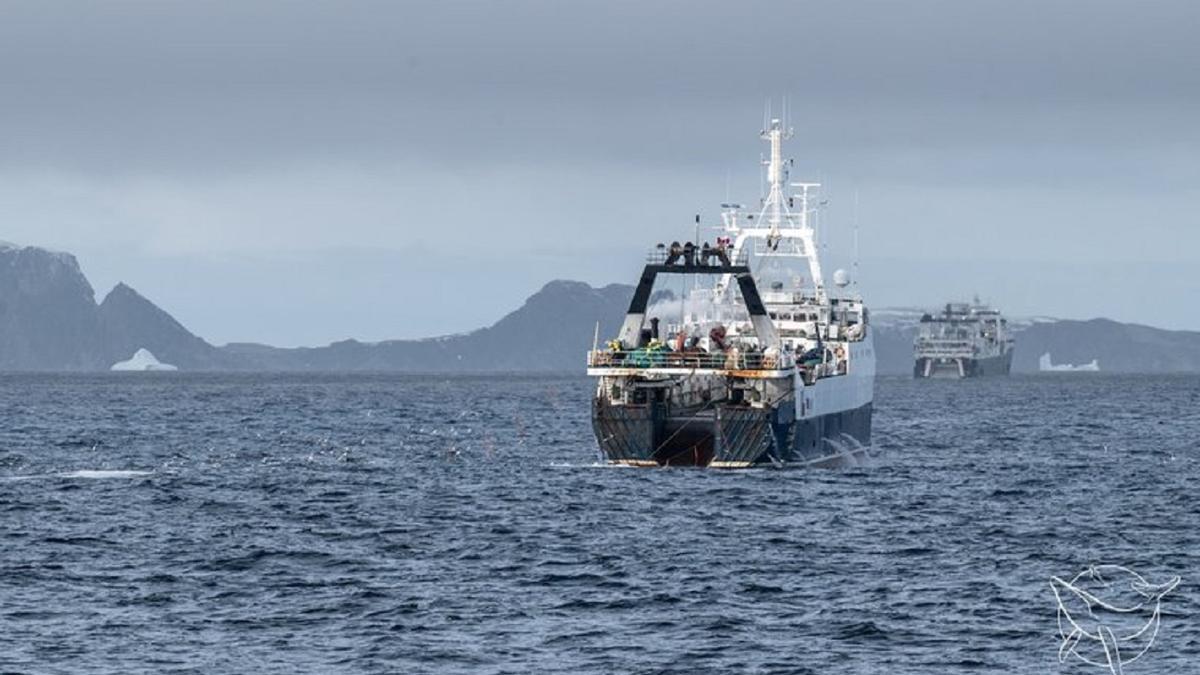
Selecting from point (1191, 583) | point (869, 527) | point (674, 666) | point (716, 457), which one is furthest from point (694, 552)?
point (716, 457)

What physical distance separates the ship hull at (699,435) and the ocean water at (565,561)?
1241 millimetres

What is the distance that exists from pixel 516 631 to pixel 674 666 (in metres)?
4.95

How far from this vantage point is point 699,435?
289 ft

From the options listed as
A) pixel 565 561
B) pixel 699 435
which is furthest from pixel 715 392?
pixel 565 561

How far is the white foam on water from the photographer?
9074 cm

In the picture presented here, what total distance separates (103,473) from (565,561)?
39541 mm

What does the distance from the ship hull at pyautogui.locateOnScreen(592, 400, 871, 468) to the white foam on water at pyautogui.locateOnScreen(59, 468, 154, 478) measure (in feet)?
64.6

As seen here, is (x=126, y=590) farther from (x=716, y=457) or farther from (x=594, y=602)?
Result: (x=716, y=457)

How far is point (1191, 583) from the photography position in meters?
54.0

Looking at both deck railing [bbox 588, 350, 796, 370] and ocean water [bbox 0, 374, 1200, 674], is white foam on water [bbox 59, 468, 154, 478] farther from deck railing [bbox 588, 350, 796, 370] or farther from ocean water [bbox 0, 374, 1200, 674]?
deck railing [bbox 588, 350, 796, 370]

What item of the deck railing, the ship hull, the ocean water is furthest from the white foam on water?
the deck railing

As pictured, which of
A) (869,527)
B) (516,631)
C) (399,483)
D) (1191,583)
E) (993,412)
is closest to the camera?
(516,631)

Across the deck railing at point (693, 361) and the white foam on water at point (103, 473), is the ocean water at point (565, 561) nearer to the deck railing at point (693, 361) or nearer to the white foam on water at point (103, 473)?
the white foam on water at point (103, 473)

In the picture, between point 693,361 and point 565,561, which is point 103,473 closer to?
point 693,361
